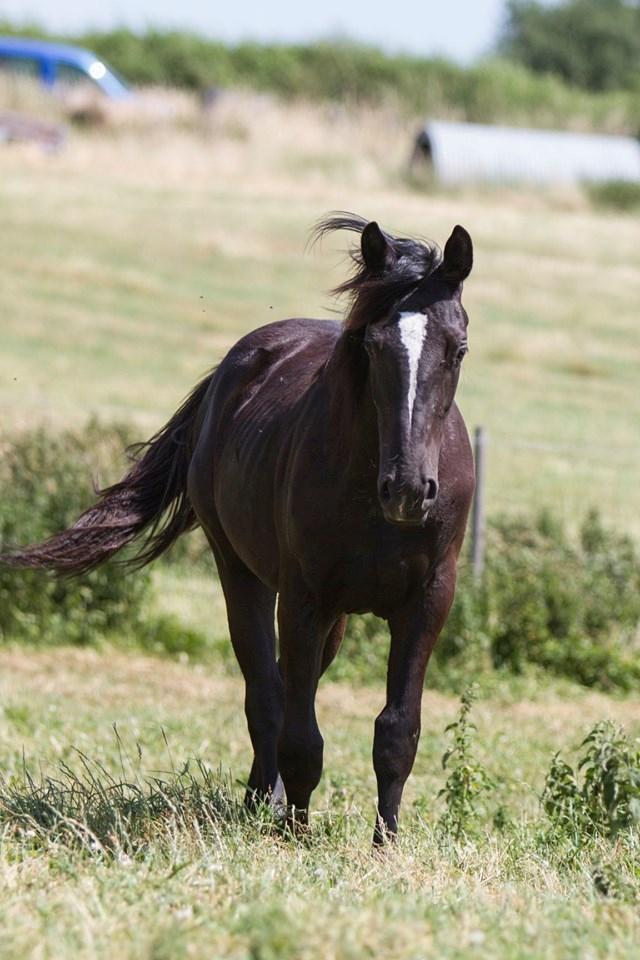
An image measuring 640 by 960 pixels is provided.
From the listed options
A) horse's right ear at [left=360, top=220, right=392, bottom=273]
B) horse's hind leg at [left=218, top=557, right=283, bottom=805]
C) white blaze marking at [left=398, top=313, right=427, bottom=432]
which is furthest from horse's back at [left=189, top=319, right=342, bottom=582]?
white blaze marking at [left=398, top=313, right=427, bottom=432]

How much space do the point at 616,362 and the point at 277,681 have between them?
56.1 feet

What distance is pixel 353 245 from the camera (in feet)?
19.1

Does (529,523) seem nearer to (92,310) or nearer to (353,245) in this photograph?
(353,245)

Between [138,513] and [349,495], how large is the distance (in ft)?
7.65

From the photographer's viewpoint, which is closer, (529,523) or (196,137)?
(529,523)

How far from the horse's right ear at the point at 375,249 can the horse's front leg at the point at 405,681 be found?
41.8 inches

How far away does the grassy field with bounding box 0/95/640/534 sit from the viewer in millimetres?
18231

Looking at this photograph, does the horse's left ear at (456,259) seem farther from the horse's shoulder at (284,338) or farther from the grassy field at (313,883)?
the grassy field at (313,883)

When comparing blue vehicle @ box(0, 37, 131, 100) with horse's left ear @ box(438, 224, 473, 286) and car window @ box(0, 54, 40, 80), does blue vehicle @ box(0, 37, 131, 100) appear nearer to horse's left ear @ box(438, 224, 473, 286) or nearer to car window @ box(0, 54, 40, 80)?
car window @ box(0, 54, 40, 80)

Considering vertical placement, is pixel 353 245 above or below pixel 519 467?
above

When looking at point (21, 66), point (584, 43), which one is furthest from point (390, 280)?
point (584, 43)

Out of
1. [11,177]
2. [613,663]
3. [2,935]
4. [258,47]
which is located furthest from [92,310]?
[258,47]

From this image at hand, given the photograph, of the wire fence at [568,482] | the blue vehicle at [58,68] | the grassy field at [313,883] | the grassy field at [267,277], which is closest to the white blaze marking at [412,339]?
the grassy field at [313,883]

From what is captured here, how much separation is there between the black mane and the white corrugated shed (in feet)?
93.5
